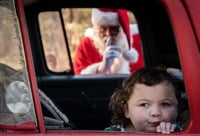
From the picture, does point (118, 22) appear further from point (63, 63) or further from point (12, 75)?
point (12, 75)

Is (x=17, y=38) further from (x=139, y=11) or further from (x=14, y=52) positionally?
(x=139, y=11)

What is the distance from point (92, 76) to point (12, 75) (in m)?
2.42

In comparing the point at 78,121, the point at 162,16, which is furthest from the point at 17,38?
the point at 78,121

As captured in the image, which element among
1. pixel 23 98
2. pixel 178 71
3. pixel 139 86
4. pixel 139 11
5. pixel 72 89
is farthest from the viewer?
pixel 72 89

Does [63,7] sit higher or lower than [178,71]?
higher

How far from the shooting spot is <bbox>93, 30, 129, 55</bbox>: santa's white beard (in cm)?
544

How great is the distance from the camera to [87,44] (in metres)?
6.39

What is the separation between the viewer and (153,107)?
2.59 metres

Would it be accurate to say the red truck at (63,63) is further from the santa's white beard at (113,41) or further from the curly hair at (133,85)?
the santa's white beard at (113,41)

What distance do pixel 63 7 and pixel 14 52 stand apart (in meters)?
1.98

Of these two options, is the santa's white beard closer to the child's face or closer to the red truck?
the red truck

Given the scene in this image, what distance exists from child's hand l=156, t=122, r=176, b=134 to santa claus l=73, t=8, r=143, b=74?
2.67 meters

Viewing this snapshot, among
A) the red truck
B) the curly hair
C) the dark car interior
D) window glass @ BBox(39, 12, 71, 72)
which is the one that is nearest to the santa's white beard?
the red truck

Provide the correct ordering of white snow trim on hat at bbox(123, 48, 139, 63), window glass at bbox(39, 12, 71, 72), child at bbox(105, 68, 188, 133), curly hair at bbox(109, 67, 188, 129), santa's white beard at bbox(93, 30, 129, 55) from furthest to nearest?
white snow trim on hat at bbox(123, 48, 139, 63)
santa's white beard at bbox(93, 30, 129, 55)
window glass at bbox(39, 12, 71, 72)
curly hair at bbox(109, 67, 188, 129)
child at bbox(105, 68, 188, 133)
